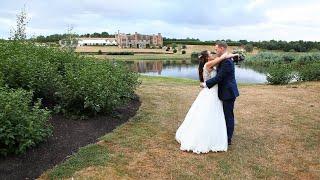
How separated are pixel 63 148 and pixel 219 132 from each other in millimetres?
3052

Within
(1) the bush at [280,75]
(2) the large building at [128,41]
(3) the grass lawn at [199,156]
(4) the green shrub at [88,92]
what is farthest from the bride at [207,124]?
(2) the large building at [128,41]

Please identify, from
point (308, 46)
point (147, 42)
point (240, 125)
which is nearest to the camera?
point (240, 125)

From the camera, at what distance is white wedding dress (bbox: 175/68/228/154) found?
8.83 m

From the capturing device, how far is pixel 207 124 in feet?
29.1

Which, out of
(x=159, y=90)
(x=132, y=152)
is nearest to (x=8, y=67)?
(x=132, y=152)

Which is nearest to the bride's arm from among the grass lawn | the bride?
the bride

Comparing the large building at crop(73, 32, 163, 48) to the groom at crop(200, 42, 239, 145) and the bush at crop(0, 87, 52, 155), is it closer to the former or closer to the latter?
the groom at crop(200, 42, 239, 145)

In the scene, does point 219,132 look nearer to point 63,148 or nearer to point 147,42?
point 63,148

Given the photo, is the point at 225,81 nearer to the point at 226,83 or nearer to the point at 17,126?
the point at 226,83

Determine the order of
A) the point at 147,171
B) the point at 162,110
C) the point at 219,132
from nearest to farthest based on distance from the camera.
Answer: the point at 147,171
the point at 219,132
the point at 162,110

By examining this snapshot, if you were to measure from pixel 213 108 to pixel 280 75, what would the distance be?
602 inches

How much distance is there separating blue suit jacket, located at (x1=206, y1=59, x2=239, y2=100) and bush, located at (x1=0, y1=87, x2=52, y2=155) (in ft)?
11.2

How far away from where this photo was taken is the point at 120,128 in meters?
10.2

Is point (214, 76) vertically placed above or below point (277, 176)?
above
